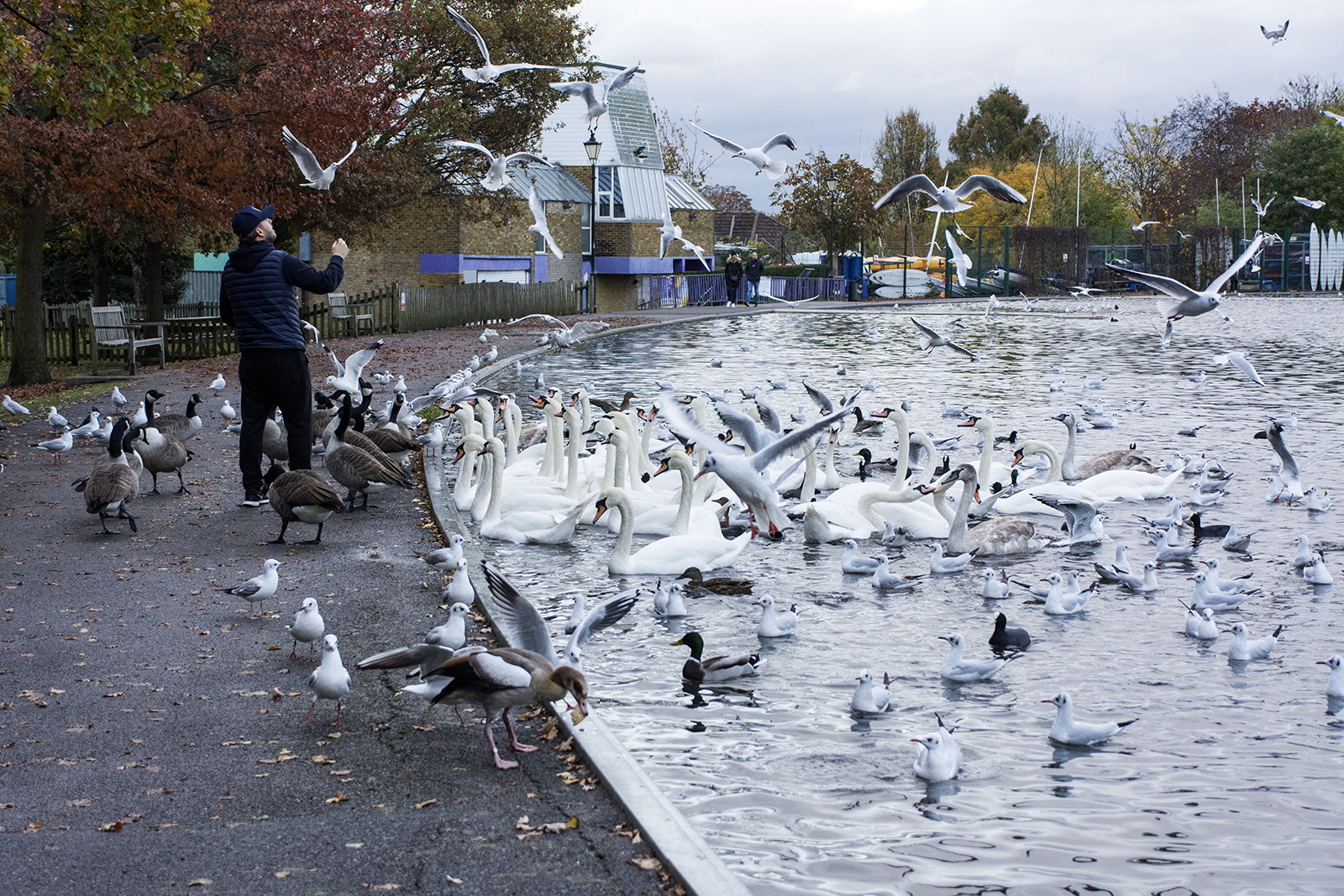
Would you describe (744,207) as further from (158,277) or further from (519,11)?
(158,277)

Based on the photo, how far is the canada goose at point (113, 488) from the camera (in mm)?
9336

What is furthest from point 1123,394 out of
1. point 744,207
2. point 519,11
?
point 744,207

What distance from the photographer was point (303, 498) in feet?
29.0

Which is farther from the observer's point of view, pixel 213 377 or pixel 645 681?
pixel 213 377

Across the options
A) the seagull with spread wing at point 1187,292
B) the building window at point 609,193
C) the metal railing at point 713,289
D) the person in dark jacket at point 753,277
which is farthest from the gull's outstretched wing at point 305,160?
the building window at point 609,193

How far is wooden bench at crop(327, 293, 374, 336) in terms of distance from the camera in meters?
30.8

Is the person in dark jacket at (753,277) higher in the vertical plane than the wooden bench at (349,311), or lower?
higher

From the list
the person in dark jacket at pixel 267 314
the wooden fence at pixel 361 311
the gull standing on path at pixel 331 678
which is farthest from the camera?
the wooden fence at pixel 361 311

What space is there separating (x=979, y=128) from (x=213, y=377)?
88.0 meters

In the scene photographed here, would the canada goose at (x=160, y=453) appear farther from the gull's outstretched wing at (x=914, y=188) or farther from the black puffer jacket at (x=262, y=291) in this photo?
the gull's outstretched wing at (x=914, y=188)

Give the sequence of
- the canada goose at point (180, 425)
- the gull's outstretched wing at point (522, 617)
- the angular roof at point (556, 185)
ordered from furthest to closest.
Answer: the angular roof at point (556, 185) → the canada goose at point (180, 425) → the gull's outstretched wing at point (522, 617)

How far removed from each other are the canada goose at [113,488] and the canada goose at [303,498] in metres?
1.26

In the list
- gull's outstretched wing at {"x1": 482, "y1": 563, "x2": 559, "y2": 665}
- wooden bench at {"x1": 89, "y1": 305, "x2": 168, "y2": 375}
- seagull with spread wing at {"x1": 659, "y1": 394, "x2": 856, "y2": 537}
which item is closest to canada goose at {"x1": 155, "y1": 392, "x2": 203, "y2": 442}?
seagull with spread wing at {"x1": 659, "y1": 394, "x2": 856, "y2": 537}

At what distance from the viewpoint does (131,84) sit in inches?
468
